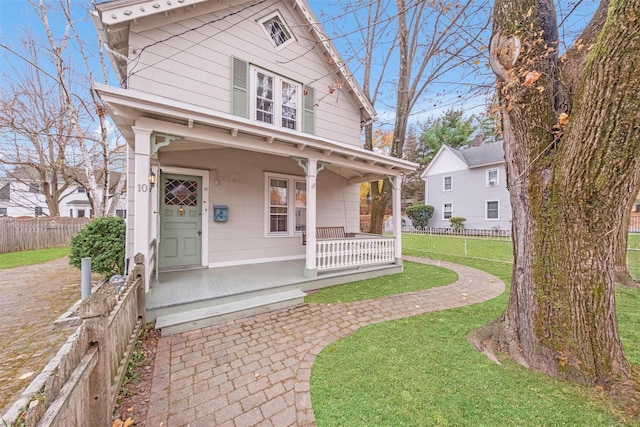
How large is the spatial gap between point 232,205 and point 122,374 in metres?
4.12

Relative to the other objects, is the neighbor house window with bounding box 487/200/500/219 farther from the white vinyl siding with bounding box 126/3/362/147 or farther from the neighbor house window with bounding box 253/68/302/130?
the neighbor house window with bounding box 253/68/302/130

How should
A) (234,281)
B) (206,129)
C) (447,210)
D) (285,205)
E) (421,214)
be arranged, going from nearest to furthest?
(206,129) → (234,281) → (285,205) → (447,210) → (421,214)

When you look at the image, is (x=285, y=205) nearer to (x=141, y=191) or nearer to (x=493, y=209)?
(x=141, y=191)

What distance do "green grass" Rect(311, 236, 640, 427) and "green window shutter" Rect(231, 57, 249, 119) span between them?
17.3ft

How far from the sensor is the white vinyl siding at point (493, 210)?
16.8 meters

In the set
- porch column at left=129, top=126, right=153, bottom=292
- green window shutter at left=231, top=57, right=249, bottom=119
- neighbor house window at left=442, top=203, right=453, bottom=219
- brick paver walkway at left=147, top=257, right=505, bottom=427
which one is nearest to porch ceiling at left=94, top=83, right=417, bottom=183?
porch column at left=129, top=126, right=153, bottom=292

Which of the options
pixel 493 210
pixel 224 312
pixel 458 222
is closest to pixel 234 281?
pixel 224 312

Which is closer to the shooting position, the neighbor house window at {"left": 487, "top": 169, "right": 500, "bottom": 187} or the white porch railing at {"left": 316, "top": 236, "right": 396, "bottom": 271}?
the white porch railing at {"left": 316, "top": 236, "right": 396, "bottom": 271}

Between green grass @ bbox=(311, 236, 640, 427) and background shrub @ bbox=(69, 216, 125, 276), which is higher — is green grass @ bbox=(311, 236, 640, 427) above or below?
below

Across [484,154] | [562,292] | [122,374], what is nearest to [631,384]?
[562,292]

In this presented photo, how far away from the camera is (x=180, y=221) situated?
219 inches

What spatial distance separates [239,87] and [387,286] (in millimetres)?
5633

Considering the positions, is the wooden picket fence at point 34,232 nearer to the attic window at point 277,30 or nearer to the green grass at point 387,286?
the attic window at point 277,30

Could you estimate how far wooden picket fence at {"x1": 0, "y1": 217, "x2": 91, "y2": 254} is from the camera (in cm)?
922
